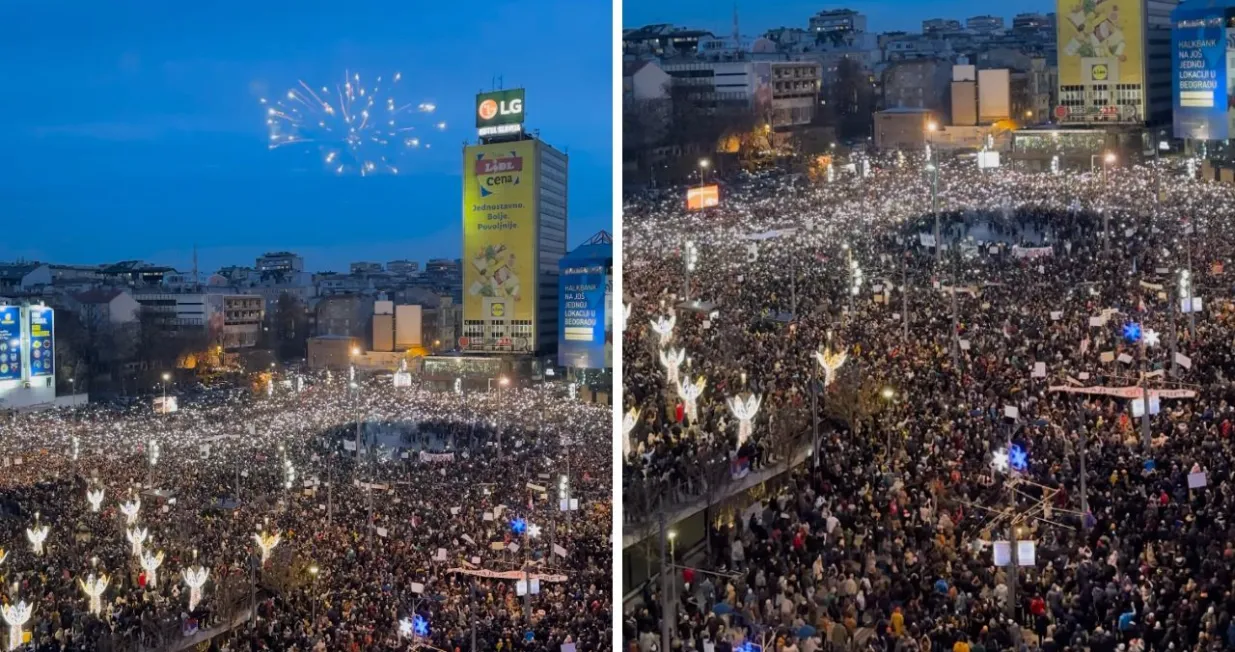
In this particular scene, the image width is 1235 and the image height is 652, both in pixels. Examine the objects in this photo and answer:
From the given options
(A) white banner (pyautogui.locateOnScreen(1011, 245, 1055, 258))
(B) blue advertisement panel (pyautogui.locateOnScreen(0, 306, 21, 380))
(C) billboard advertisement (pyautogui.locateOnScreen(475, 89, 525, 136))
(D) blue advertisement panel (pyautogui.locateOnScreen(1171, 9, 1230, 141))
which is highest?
(C) billboard advertisement (pyautogui.locateOnScreen(475, 89, 525, 136))

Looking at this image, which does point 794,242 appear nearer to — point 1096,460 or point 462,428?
point 1096,460

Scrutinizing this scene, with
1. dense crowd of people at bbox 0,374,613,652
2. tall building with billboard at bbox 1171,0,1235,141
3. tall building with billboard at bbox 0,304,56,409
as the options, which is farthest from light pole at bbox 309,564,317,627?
tall building with billboard at bbox 1171,0,1235,141

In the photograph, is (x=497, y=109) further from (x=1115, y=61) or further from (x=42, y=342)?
(x=1115, y=61)

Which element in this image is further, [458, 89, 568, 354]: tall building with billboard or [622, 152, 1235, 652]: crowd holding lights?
[458, 89, 568, 354]: tall building with billboard

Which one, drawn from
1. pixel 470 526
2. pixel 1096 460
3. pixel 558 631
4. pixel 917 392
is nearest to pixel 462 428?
pixel 470 526

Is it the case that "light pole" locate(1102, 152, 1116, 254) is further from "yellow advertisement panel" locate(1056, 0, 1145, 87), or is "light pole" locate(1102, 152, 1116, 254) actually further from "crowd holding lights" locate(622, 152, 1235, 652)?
"yellow advertisement panel" locate(1056, 0, 1145, 87)

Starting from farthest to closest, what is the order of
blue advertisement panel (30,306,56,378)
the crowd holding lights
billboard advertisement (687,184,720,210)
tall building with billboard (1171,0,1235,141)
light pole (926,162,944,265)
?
blue advertisement panel (30,306,56,378) → billboard advertisement (687,184,720,210) → light pole (926,162,944,265) → tall building with billboard (1171,0,1235,141) → the crowd holding lights
